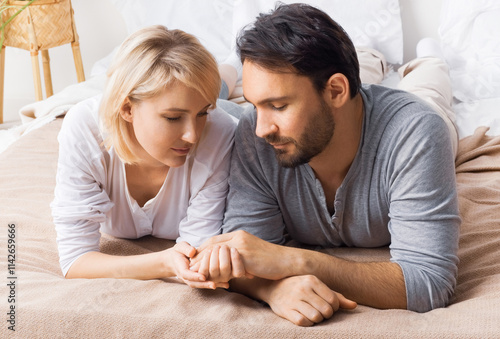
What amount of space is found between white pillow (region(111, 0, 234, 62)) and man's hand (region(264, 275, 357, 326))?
1937mm

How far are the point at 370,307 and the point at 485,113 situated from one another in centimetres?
133

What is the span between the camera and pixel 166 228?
1545 millimetres

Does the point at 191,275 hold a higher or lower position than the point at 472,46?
lower

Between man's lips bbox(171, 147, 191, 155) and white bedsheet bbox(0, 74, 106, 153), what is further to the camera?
white bedsheet bbox(0, 74, 106, 153)

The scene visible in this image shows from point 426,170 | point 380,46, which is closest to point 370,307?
point 426,170

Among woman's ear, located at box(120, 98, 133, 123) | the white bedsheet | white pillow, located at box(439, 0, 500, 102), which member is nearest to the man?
woman's ear, located at box(120, 98, 133, 123)

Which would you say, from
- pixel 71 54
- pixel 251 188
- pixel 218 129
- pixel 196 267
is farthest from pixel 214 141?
pixel 71 54

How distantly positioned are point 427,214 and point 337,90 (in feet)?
1.02

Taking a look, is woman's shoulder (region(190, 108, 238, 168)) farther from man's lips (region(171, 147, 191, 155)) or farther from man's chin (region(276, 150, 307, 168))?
man's chin (region(276, 150, 307, 168))

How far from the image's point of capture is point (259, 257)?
1215mm

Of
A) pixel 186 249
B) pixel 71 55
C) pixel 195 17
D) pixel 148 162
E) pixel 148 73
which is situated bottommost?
pixel 71 55

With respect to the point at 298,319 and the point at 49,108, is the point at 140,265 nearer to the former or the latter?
the point at 298,319

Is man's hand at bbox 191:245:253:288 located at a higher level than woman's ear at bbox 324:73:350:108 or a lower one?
lower

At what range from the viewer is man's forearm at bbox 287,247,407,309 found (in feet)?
3.98
